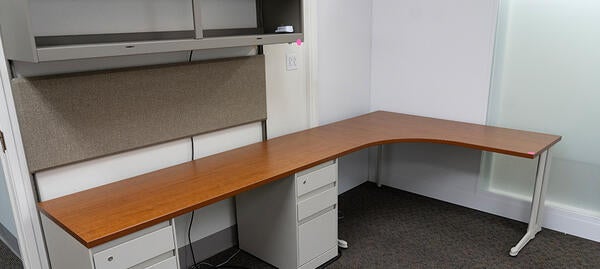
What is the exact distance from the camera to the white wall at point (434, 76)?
2980 mm

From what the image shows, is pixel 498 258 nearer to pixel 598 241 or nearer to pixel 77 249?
pixel 598 241

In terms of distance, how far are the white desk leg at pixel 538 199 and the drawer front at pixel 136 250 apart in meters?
2.06

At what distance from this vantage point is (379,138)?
271 cm

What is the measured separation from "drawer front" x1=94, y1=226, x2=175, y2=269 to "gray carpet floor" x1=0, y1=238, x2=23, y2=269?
4.95 ft

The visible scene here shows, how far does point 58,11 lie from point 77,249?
0.97 m

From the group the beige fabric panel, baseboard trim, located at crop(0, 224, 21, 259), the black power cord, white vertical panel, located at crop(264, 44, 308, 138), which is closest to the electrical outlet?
white vertical panel, located at crop(264, 44, 308, 138)

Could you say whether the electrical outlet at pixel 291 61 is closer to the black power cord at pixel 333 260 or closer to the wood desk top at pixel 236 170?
the wood desk top at pixel 236 170

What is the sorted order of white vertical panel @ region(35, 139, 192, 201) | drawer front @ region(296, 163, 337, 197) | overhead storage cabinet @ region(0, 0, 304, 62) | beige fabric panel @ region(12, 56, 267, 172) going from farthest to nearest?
drawer front @ region(296, 163, 337, 197) < white vertical panel @ region(35, 139, 192, 201) < beige fabric panel @ region(12, 56, 267, 172) < overhead storage cabinet @ region(0, 0, 304, 62)

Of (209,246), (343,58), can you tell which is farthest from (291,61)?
(209,246)

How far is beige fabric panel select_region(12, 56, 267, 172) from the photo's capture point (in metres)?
1.77

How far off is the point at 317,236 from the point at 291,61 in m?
1.15

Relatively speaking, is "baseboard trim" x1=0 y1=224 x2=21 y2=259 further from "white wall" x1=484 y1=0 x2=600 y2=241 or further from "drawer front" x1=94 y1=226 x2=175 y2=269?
"white wall" x1=484 y1=0 x2=600 y2=241

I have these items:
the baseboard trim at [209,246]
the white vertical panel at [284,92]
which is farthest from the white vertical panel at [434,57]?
the baseboard trim at [209,246]

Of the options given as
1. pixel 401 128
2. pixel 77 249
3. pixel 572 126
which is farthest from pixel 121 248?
pixel 572 126
